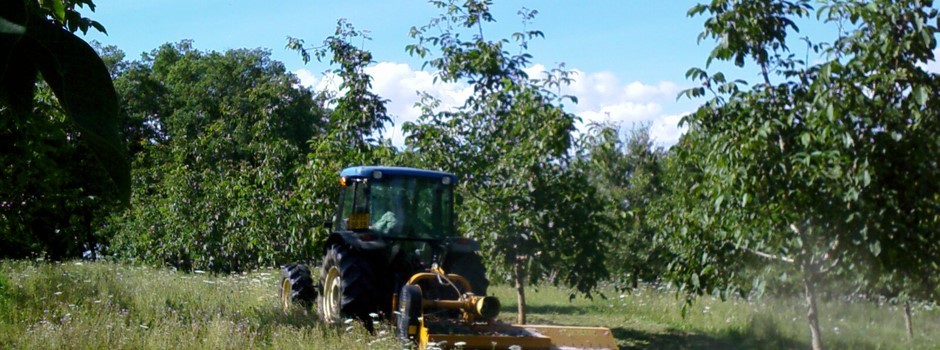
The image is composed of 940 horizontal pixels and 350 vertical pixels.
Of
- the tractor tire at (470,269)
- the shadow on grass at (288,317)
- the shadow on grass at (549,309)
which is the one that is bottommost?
the shadow on grass at (288,317)

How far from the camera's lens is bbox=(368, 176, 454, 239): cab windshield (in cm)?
1088

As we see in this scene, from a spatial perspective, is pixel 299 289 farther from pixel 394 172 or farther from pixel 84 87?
pixel 84 87

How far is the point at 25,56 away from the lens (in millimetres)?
818

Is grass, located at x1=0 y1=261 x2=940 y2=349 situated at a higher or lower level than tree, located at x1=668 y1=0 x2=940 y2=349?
lower

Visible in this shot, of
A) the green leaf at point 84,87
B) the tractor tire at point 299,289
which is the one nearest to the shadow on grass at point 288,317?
the tractor tire at point 299,289

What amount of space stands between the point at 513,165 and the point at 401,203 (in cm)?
169

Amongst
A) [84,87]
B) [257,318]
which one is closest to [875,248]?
[257,318]

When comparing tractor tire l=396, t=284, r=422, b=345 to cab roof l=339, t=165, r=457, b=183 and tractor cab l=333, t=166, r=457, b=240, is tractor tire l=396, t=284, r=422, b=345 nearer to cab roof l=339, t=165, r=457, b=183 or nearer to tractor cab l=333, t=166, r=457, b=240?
tractor cab l=333, t=166, r=457, b=240

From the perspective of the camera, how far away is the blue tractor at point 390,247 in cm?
1017

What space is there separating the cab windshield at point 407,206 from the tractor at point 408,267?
0.01m

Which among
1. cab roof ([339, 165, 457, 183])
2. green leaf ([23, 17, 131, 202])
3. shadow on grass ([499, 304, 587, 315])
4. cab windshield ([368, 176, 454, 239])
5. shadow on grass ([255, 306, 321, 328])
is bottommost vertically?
shadow on grass ([255, 306, 321, 328])

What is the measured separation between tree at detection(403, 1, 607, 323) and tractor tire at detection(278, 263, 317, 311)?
2071 millimetres

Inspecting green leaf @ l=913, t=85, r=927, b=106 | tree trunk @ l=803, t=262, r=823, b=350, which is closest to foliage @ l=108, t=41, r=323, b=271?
tree trunk @ l=803, t=262, r=823, b=350

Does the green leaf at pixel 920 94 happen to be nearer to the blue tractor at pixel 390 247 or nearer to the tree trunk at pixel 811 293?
the tree trunk at pixel 811 293
